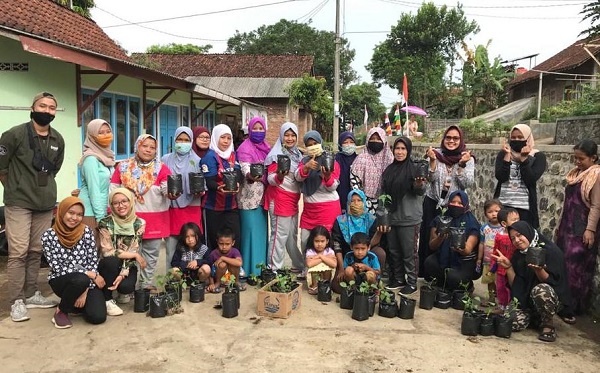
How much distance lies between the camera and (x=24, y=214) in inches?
148

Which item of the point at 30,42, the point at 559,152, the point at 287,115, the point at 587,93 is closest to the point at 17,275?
the point at 30,42

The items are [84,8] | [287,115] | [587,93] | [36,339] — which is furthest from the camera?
[287,115]

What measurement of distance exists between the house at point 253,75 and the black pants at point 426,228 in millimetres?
17833

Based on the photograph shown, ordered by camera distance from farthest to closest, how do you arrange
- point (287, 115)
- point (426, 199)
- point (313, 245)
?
1. point (287, 115)
2. point (426, 199)
3. point (313, 245)

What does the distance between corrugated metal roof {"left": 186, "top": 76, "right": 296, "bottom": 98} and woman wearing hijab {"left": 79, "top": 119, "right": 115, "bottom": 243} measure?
19.1 m

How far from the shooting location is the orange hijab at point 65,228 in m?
3.58

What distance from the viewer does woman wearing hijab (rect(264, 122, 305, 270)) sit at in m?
4.73

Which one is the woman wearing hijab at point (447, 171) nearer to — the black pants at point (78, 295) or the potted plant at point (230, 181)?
the potted plant at point (230, 181)

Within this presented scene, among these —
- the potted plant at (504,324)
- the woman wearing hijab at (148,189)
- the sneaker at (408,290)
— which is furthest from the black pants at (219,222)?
the potted plant at (504,324)

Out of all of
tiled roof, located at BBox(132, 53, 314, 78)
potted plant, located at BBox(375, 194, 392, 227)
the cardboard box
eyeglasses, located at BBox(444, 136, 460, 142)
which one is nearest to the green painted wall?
the cardboard box

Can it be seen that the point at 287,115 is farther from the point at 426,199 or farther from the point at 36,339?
the point at 36,339

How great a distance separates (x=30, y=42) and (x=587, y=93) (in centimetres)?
1024

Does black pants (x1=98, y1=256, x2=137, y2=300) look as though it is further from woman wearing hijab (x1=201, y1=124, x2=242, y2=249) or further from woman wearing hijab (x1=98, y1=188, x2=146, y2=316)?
woman wearing hijab (x1=201, y1=124, x2=242, y2=249)

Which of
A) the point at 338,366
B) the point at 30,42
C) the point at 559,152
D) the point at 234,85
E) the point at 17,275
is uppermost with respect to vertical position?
the point at 234,85
